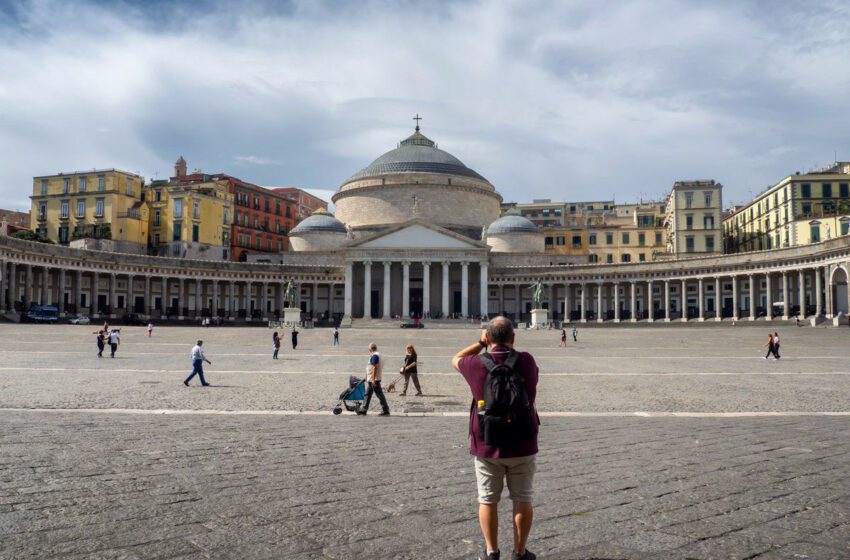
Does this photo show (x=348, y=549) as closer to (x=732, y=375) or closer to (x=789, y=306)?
(x=732, y=375)

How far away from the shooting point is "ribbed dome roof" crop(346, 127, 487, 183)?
90562 mm

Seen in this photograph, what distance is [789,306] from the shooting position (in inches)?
2495

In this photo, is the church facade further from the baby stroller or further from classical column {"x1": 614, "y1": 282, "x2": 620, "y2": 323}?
the baby stroller

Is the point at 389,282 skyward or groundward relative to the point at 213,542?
skyward

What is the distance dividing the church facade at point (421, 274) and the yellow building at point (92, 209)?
7.32m

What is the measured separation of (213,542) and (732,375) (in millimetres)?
19001

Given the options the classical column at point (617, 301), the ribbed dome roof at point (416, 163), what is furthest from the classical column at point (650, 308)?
the ribbed dome roof at point (416, 163)

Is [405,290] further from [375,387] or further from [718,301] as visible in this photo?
[375,387]

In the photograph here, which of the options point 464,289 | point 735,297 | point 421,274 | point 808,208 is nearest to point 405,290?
point 421,274

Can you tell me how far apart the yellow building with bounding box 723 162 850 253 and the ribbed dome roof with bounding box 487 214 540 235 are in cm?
2645

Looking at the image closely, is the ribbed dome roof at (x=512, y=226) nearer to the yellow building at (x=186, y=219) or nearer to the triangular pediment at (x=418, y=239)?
the triangular pediment at (x=418, y=239)

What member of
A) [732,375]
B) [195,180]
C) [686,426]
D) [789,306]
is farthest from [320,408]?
[195,180]

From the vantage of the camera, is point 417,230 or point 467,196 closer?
point 417,230

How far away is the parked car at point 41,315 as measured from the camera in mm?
54578
